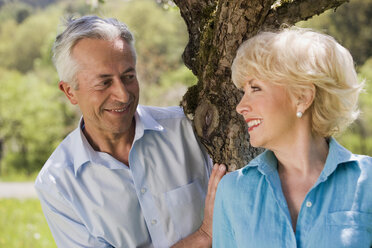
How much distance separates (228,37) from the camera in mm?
2291

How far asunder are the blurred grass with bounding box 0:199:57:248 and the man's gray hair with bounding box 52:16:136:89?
14.0 feet

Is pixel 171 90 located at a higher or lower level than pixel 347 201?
lower

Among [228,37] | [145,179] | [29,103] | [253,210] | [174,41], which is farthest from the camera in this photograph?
[174,41]

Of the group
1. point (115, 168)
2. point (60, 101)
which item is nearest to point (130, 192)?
point (115, 168)

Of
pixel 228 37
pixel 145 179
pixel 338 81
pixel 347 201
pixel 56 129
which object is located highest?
pixel 228 37

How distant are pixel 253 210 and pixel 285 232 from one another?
15 cm

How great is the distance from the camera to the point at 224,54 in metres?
2.32

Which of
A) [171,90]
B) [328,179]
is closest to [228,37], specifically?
[328,179]

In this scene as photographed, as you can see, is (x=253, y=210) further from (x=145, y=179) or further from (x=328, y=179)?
(x=145, y=179)

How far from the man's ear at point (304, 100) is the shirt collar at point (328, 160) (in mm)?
195

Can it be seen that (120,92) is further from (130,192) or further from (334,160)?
(334,160)

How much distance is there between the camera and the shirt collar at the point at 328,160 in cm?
186

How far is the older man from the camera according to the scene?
2568mm

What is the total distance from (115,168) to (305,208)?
1122 mm
